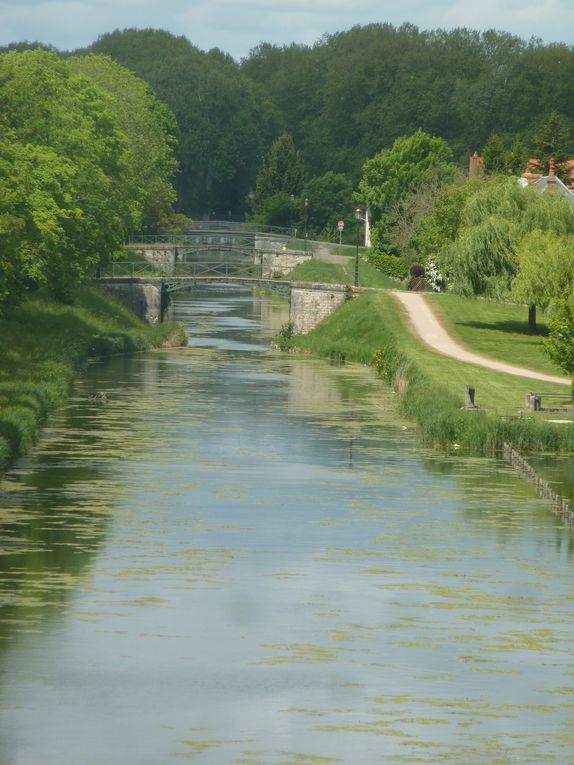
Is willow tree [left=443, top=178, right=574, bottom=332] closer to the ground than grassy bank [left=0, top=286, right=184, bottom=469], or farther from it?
farther from it

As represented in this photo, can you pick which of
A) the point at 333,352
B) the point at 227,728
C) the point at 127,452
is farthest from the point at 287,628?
the point at 333,352

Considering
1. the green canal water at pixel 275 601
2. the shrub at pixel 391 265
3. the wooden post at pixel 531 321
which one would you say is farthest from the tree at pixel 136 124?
the green canal water at pixel 275 601

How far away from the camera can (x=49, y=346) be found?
74375mm

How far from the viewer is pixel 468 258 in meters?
82.1

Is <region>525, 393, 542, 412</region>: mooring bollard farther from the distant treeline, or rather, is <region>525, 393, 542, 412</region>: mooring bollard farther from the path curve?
the distant treeline

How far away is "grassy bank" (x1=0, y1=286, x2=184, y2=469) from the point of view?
177 feet

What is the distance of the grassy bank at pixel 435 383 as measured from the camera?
2143 inches

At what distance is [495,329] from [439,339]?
5.35 m

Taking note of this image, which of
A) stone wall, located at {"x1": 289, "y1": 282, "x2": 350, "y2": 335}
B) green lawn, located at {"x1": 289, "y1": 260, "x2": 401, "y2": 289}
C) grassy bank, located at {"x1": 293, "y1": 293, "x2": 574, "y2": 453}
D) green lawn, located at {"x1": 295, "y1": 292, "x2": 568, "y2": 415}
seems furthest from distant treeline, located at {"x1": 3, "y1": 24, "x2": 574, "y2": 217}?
grassy bank, located at {"x1": 293, "y1": 293, "x2": 574, "y2": 453}

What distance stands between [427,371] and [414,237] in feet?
145

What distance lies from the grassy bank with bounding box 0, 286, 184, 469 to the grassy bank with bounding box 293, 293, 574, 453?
1038 cm

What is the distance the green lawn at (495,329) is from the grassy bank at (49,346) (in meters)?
16.0

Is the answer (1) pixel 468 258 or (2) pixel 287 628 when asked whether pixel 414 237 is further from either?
(2) pixel 287 628

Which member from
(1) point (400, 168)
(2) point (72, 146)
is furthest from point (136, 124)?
(2) point (72, 146)
